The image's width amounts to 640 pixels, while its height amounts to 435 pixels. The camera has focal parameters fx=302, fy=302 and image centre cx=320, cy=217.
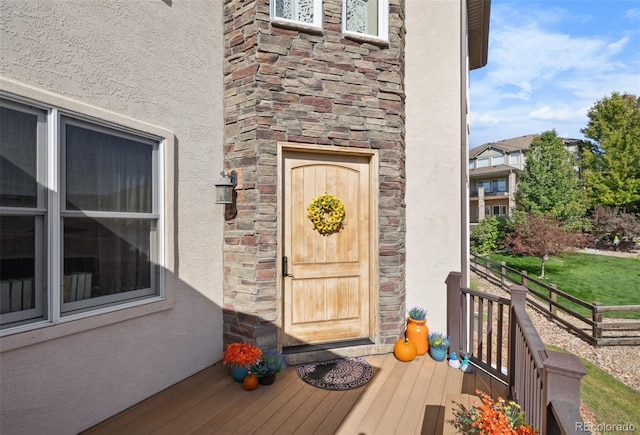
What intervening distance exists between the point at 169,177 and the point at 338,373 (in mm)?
2574

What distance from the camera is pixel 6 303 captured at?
1.88m

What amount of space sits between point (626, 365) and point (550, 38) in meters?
12.6

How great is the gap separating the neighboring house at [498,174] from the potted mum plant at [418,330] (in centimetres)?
2202

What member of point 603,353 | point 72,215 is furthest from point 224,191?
point 603,353

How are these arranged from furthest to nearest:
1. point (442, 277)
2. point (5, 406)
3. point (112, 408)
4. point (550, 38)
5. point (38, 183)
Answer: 1. point (550, 38)
2. point (442, 277)
3. point (112, 408)
4. point (38, 183)
5. point (5, 406)

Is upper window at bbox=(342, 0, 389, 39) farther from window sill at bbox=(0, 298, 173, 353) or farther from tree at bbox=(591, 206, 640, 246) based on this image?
tree at bbox=(591, 206, 640, 246)

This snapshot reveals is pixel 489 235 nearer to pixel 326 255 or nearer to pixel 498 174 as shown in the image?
pixel 498 174

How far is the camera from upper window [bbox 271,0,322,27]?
11.1 feet

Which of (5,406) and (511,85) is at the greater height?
(511,85)

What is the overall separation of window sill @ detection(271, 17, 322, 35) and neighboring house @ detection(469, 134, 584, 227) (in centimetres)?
2291

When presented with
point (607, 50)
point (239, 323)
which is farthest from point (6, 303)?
point (607, 50)

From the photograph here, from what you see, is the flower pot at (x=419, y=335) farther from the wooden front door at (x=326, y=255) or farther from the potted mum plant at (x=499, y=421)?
the potted mum plant at (x=499, y=421)

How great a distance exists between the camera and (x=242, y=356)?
285 centimetres

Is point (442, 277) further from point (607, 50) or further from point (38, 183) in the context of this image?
point (607, 50)
